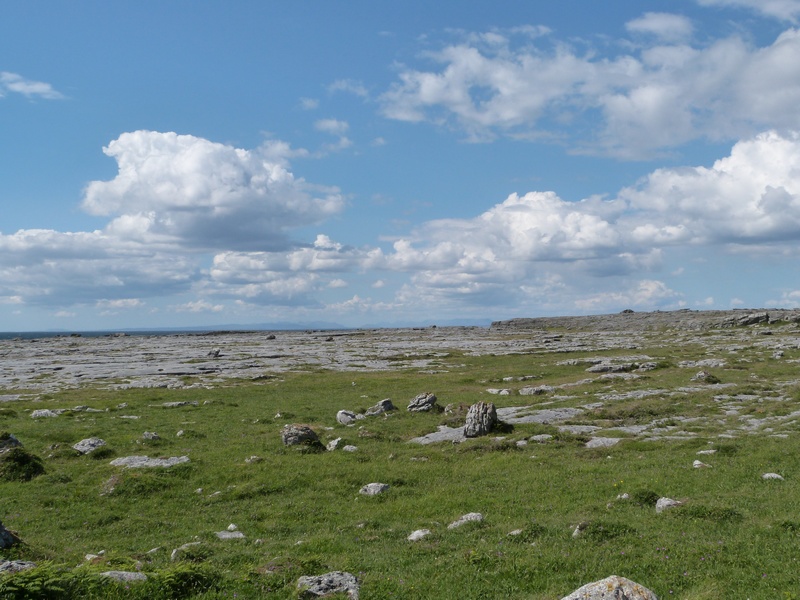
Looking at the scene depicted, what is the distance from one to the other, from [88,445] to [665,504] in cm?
3188

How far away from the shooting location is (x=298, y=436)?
107 ft

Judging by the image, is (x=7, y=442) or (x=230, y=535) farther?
(x=7, y=442)

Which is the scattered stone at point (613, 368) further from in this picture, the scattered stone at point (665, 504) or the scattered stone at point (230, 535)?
the scattered stone at point (230, 535)

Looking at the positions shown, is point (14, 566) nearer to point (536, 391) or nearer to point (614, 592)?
point (614, 592)

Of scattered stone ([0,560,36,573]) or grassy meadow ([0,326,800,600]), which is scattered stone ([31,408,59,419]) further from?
scattered stone ([0,560,36,573])

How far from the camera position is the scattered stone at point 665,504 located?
58.0 feet

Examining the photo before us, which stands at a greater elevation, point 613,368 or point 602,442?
point 613,368

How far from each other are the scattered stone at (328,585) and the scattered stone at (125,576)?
143 inches

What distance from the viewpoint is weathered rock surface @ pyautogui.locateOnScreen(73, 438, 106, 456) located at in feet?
104

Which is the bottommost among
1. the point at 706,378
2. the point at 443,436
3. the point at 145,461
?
the point at 443,436

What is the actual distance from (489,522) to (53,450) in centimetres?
2801

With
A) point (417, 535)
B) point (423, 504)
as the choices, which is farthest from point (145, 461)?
point (417, 535)

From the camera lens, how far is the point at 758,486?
20.0 m

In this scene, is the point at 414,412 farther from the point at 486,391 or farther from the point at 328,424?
the point at 486,391
